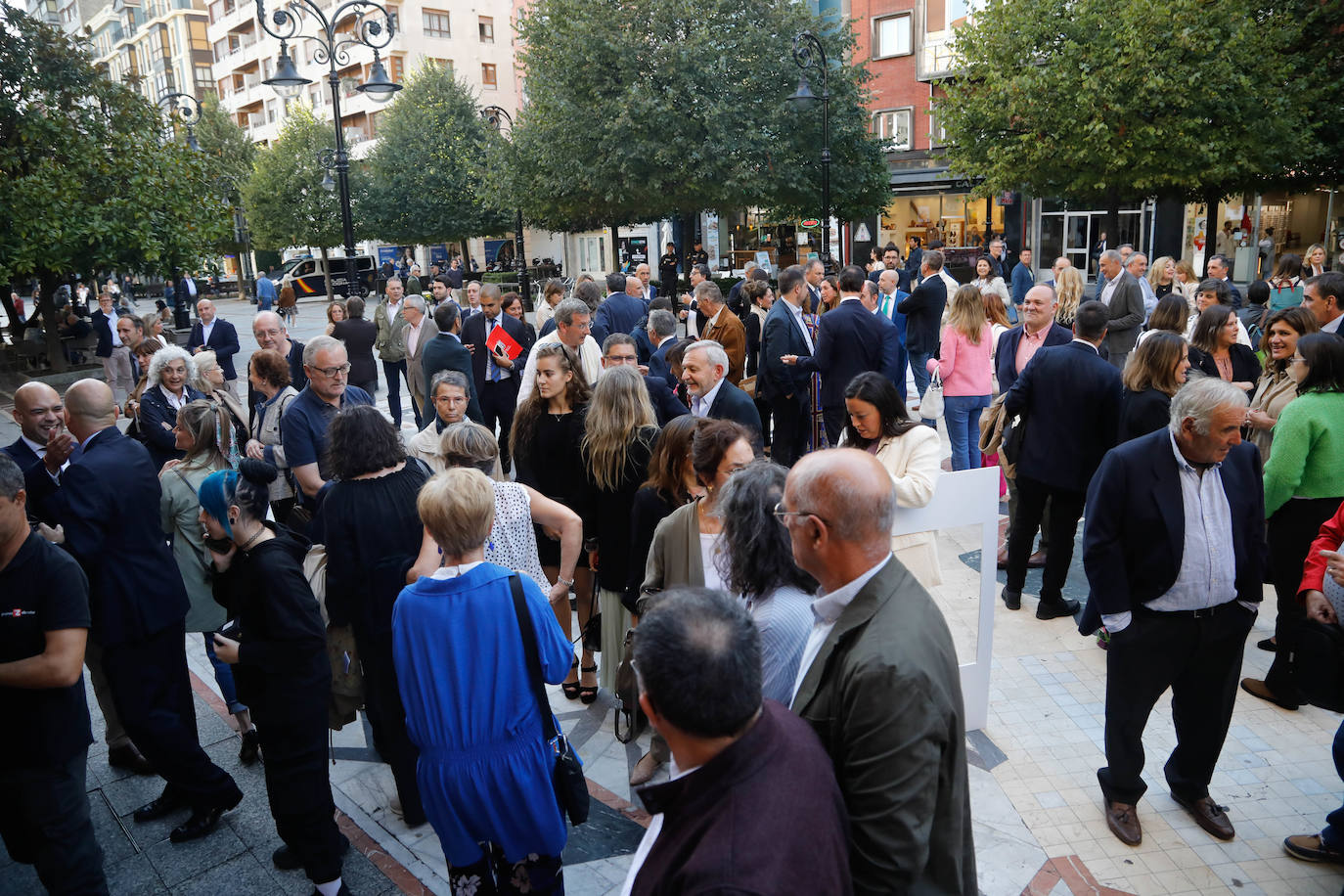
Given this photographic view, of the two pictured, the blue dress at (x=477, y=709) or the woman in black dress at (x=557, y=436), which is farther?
the woman in black dress at (x=557, y=436)

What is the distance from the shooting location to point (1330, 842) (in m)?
3.57

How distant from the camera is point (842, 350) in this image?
25.3 feet

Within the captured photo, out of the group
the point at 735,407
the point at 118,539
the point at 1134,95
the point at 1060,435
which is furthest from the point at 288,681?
the point at 1134,95

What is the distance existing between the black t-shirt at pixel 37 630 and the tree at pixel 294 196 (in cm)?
4084

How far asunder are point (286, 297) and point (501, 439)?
538 inches

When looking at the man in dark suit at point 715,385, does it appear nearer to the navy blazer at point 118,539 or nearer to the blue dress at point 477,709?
the blue dress at point 477,709

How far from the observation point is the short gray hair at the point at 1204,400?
133 inches

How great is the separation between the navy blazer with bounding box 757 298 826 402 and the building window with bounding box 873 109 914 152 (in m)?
28.9

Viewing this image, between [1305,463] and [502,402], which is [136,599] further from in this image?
[1305,463]

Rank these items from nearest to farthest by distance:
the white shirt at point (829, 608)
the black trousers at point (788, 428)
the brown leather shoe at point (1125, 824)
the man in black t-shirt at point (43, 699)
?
the white shirt at point (829, 608), the man in black t-shirt at point (43, 699), the brown leather shoe at point (1125, 824), the black trousers at point (788, 428)

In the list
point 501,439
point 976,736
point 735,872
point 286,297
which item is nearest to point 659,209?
point 286,297

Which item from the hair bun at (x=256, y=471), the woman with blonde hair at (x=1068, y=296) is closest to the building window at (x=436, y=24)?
the woman with blonde hair at (x=1068, y=296)

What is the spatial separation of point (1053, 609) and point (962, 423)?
2.53m

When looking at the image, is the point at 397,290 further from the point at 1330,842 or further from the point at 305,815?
the point at 1330,842
